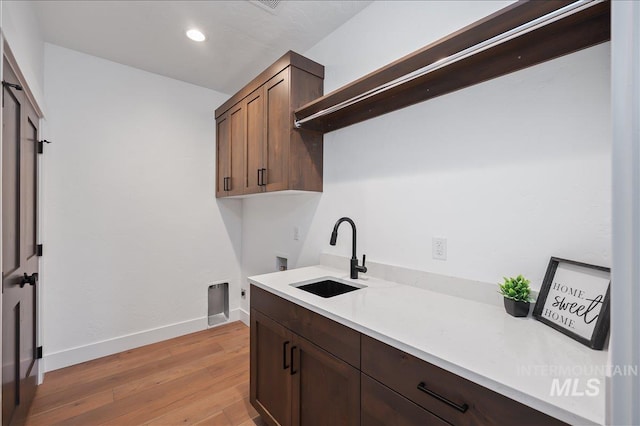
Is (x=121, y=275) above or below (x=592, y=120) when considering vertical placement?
below

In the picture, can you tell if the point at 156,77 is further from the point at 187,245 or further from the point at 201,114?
the point at 187,245

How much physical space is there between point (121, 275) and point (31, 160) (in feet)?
3.95

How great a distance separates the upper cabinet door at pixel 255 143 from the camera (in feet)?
7.50

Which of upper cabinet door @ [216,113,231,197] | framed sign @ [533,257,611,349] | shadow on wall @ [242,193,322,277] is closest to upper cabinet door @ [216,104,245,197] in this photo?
upper cabinet door @ [216,113,231,197]

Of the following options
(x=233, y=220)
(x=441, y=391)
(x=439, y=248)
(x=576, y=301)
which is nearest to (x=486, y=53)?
(x=439, y=248)

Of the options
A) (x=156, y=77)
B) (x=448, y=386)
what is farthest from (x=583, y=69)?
(x=156, y=77)

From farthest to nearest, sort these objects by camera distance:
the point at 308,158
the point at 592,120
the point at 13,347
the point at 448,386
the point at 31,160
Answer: the point at 308,158 → the point at 31,160 → the point at 13,347 → the point at 592,120 → the point at 448,386

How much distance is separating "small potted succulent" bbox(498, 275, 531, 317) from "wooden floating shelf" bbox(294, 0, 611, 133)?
35.6 inches

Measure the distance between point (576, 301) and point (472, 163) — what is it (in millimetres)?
694

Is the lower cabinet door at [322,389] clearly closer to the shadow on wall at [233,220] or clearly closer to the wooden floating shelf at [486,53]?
the wooden floating shelf at [486,53]

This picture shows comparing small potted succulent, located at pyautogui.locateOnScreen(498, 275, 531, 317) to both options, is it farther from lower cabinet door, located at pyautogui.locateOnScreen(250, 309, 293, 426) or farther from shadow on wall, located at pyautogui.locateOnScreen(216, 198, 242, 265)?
shadow on wall, located at pyautogui.locateOnScreen(216, 198, 242, 265)

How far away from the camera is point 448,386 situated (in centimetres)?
83

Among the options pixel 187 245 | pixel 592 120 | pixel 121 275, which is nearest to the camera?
pixel 592 120

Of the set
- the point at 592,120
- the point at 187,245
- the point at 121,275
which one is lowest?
the point at 121,275
